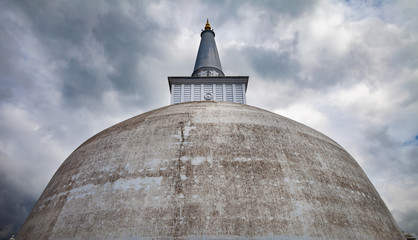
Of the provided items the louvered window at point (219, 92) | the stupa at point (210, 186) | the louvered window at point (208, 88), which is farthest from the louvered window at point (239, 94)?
the stupa at point (210, 186)

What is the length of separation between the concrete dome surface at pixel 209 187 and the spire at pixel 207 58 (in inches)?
426

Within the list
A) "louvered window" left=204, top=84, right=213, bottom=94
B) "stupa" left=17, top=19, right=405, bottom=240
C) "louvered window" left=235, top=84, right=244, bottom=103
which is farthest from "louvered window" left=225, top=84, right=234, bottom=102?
"stupa" left=17, top=19, right=405, bottom=240

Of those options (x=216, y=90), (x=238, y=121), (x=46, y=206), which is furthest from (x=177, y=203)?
(x=216, y=90)

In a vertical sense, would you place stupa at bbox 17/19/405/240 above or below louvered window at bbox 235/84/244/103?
below

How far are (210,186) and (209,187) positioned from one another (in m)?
0.05

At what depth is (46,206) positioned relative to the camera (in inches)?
386

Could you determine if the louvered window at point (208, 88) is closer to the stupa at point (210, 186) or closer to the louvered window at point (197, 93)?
the louvered window at point (197, 93)

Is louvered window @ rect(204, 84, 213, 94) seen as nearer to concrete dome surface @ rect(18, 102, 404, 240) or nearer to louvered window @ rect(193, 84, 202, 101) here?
louvered window @ rect(193, 84, 202, 101)

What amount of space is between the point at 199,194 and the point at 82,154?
6.16 m

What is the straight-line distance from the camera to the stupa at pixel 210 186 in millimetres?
7398

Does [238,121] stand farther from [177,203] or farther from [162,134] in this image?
[177,203]

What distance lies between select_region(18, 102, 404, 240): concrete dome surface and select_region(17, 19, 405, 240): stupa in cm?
3

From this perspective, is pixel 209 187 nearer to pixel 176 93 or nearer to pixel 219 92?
pixel 219 92

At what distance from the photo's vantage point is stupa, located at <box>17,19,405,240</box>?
7398 millimetres
